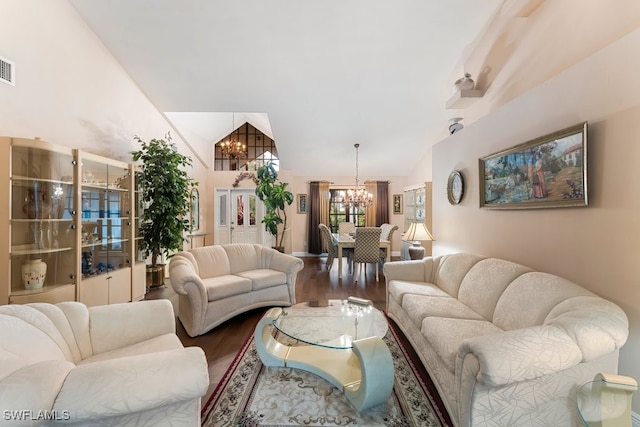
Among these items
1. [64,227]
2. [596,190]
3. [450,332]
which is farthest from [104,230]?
[596,190]

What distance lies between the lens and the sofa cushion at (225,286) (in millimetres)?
2946

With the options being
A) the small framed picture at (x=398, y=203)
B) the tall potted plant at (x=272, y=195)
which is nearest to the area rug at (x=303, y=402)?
the tall potted plant at (x=272, y=195)

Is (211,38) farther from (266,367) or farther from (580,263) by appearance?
(580,263)

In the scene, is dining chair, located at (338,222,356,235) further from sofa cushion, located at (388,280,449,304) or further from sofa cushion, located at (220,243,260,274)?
sofa cushion, located at (388,280,449,304)

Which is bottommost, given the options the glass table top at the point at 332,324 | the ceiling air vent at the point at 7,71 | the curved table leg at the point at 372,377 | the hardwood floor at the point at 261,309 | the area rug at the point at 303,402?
the area rug at the point at 303,402

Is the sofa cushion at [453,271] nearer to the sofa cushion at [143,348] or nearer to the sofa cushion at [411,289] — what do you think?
the sofa cushion at [411,289]

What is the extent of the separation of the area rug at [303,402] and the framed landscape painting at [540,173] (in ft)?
5.63

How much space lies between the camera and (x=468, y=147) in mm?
3424

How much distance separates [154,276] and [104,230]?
4.18 ft

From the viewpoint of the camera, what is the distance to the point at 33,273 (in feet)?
8.61

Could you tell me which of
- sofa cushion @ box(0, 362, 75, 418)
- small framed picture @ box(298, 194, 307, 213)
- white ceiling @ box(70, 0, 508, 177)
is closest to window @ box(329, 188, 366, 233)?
small framed picture @ box(298, 194, 307, 213)

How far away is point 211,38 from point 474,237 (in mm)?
4023

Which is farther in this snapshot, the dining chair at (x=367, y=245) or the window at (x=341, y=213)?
the window at (x=341, y=213)

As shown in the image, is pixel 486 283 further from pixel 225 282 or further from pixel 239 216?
pixel 239 216
